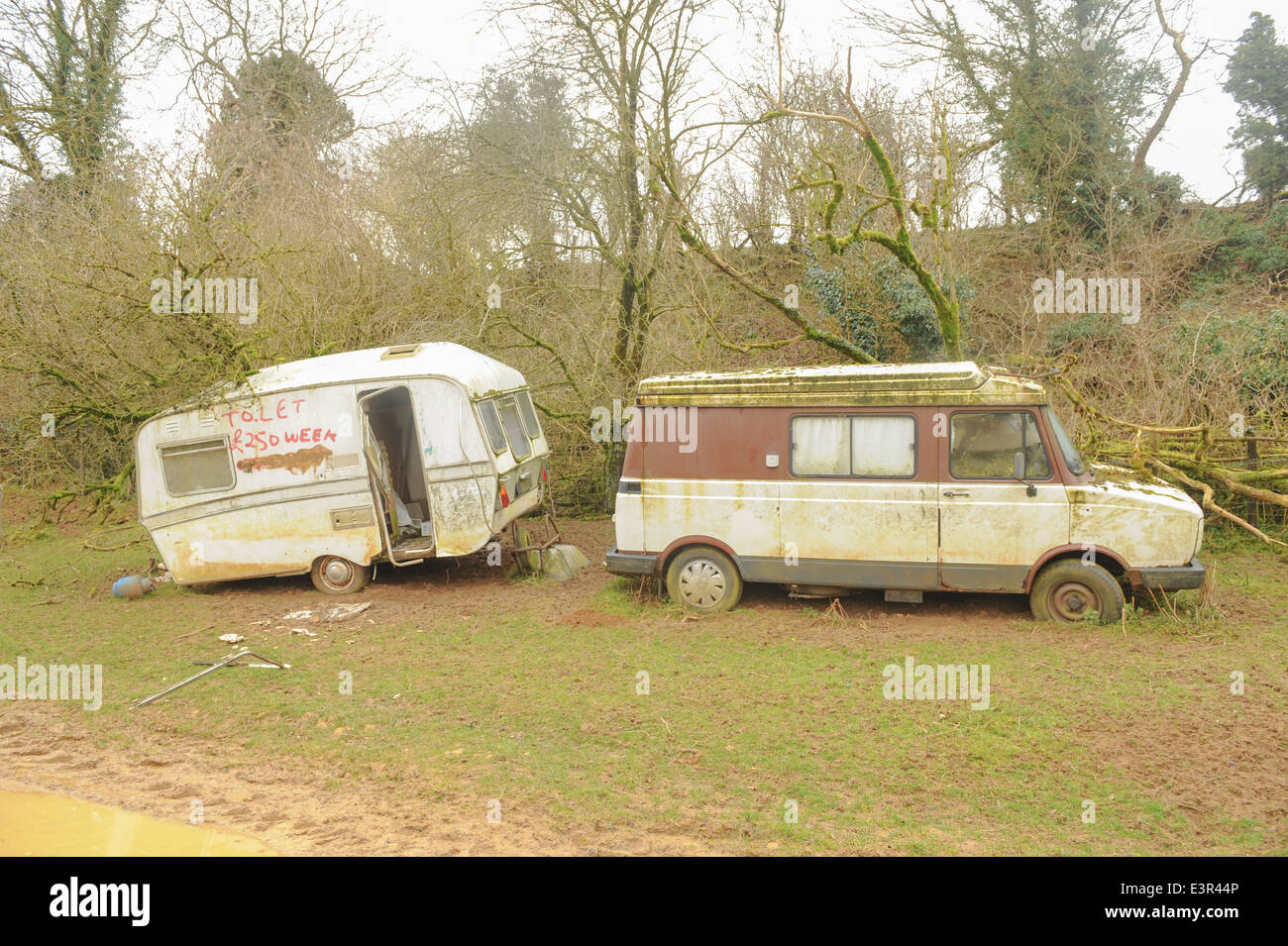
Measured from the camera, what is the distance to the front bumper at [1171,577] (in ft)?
26.8

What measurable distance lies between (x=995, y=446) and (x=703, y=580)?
3258mm

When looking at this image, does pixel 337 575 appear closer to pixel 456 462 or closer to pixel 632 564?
pixel 456 462

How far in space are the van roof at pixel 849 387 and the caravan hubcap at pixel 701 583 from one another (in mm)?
1775

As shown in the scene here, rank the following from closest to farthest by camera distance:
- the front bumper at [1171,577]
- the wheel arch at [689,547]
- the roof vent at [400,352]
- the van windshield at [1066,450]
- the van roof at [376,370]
→ 1. the front bumper at [1171,577]
2. the van windshield at [1066,450]
3. the wheel arch at [689,547]
4. the van roof at [376,370]
5. the roof vent at [400,352]

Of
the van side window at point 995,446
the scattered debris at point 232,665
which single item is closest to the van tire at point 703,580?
the van side window at point 995,446

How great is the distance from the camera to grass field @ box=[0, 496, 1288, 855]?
5.25 meters

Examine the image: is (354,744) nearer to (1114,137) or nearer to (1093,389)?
(1093,389)

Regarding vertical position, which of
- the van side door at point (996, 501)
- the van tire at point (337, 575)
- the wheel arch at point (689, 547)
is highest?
the van side door at point (996, 501)

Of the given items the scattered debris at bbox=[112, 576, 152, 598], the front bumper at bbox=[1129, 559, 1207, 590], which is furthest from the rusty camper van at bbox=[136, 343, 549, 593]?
the front bumper at bbox=[1129, 559, 1207, 590]

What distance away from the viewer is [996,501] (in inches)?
339

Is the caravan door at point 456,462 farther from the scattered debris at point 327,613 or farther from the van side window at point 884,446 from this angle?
the van side window at point 884,446

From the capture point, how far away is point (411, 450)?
43.0ft

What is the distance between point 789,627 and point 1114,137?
744 inches

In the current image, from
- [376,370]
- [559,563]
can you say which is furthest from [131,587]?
[559,563]
